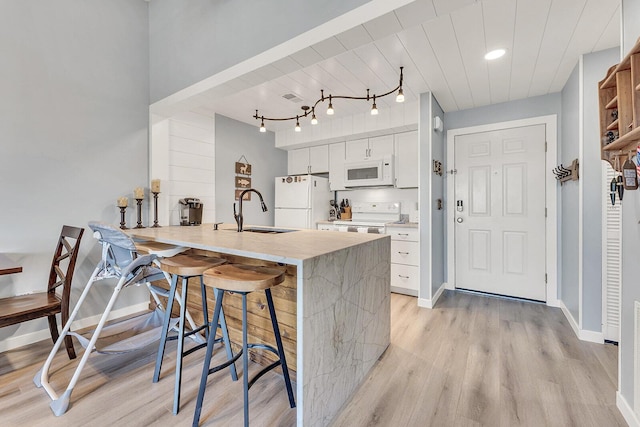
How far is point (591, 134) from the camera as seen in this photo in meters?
2.21

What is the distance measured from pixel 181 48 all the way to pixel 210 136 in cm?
118

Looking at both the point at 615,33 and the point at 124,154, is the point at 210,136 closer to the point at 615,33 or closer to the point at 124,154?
the point at 124,154

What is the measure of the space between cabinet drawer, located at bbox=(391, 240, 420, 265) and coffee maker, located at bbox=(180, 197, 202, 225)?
7.77ft

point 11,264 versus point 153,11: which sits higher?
point 153,11

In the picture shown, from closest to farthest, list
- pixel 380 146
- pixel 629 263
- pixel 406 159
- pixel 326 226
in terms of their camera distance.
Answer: pixel 629 263
pixel 406 159
pixel 380 146
pixel 326 226

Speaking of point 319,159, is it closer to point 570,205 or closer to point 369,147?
point 369,147

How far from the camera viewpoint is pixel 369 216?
4.14 m

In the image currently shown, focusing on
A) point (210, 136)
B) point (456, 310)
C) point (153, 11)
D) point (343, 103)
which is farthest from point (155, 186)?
point (456, 310)

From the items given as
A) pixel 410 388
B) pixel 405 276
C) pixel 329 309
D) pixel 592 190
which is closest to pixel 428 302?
pixel 405 276

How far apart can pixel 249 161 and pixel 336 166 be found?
1.31 meters

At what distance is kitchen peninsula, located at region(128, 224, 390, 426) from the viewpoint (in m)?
1.28

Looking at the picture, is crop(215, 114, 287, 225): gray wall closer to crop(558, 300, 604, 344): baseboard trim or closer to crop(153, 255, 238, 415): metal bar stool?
crop(153, 255, 238, 415): metal bar stool

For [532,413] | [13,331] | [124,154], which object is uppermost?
[124,154]

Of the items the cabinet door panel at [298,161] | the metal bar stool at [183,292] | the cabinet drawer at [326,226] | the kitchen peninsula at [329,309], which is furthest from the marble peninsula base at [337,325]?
the cabinet door panel at [298,161]
